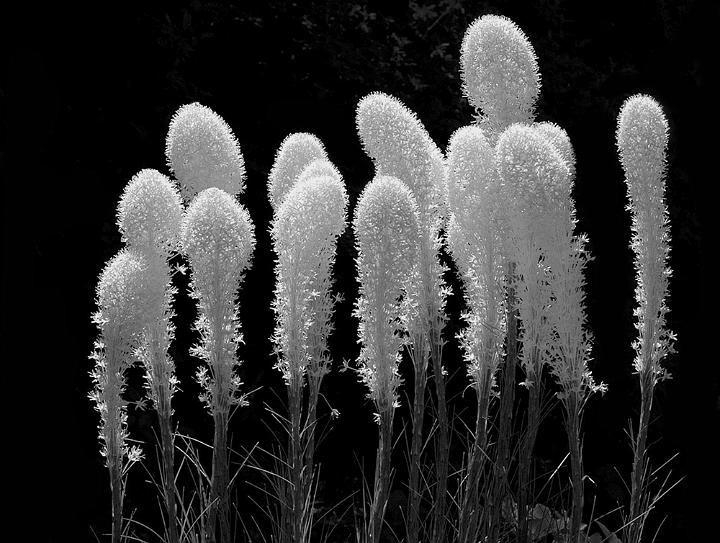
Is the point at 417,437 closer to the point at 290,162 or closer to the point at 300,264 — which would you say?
the point at 300,264

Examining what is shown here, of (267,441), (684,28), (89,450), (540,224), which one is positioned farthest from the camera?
(684,28)

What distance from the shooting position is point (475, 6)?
5.73 m

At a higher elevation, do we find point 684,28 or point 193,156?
point 684,28

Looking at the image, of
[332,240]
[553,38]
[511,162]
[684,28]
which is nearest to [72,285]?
[332,240]

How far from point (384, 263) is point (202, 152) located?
807 mm

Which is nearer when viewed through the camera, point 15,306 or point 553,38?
point 15,306

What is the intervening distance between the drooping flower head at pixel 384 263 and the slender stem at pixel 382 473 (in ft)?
0.30

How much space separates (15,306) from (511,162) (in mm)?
2949

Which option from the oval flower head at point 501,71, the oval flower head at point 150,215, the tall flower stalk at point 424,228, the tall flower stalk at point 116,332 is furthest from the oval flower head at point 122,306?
the oval flower head at point 501,71

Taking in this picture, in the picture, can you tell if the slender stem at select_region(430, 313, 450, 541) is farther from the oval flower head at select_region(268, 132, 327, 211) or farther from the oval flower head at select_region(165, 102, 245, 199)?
the oval flower head at select_region(165, 102, 245, 199)

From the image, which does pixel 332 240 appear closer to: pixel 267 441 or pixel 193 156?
pixel 193 156

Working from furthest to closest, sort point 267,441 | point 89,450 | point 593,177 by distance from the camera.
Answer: point 593,177, point 267,441, point 89,450

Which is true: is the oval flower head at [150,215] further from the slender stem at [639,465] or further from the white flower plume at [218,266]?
the slender stem at [639,465]

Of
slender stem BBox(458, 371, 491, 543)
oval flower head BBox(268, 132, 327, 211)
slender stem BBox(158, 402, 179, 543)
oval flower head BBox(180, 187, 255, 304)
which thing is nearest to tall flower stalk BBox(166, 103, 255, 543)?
oval flower head BBox(180, 187, 255, 304)
